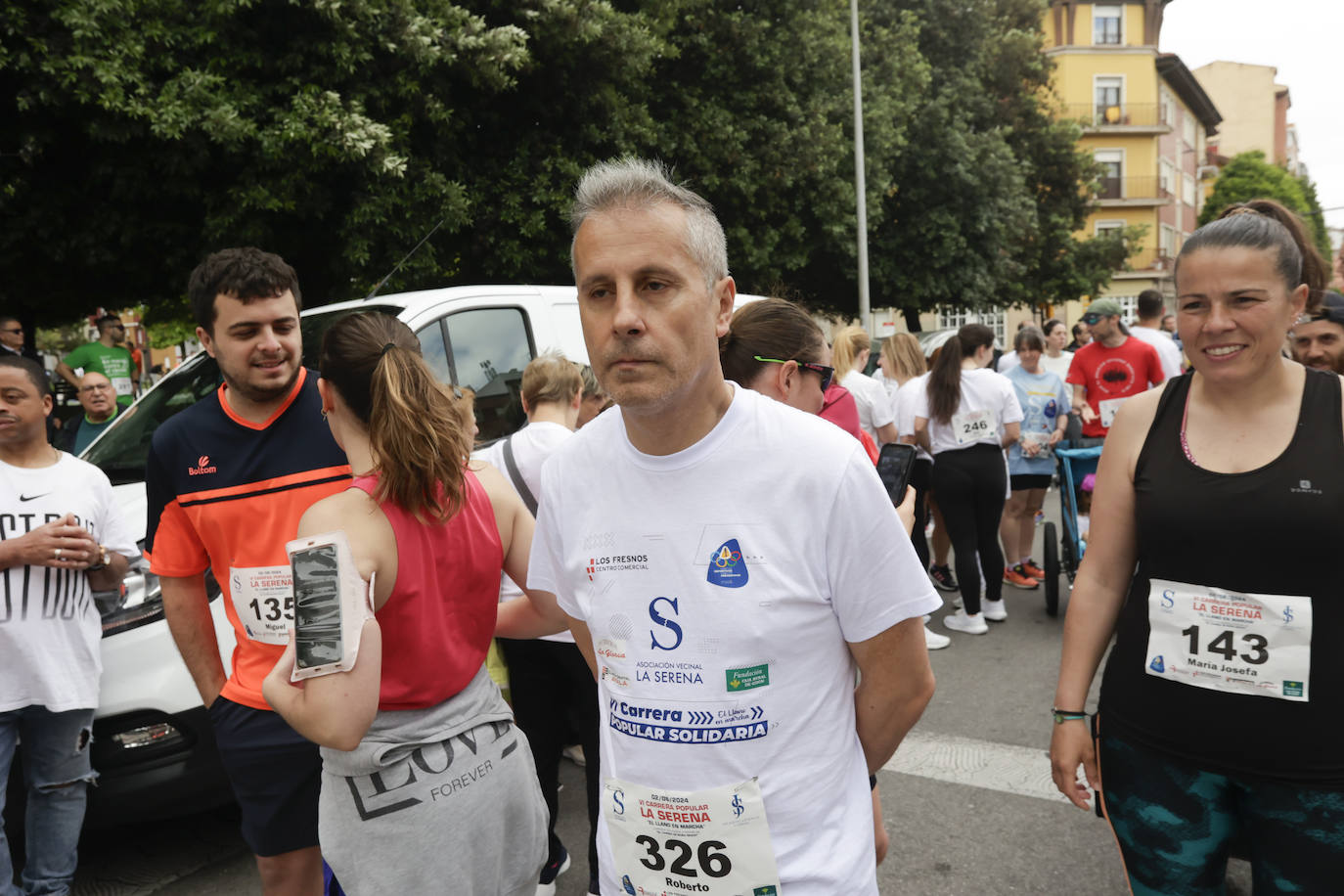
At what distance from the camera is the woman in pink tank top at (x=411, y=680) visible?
1.89 m

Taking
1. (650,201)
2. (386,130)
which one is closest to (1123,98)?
(386,130)

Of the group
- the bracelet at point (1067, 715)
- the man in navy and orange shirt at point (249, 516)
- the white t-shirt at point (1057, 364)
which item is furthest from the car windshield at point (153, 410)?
the white t-shirt at point (1057, 364)

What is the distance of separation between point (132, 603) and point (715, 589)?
2.73m

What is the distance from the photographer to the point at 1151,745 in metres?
2.02

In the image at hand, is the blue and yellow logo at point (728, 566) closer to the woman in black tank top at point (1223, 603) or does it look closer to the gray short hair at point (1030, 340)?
the woman in black tank top at point (1223, 603)

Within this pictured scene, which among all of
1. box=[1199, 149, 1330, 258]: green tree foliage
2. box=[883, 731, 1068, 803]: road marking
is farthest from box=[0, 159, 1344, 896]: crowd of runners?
box=[1199, 149, 1330, 258]: green tree foliage

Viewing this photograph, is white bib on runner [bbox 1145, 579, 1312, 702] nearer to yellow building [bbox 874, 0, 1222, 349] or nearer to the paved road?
the paved road

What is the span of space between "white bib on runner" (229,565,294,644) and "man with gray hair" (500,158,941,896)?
1176mm

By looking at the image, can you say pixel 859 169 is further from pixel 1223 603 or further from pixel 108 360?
pixel 1223 603

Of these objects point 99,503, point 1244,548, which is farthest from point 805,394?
point 99,503

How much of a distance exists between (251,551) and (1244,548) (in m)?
2.33

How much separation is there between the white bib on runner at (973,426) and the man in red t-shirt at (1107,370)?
139 cm

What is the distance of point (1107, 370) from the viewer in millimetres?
7250

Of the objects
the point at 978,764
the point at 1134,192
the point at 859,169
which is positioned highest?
the point at 1134,192
